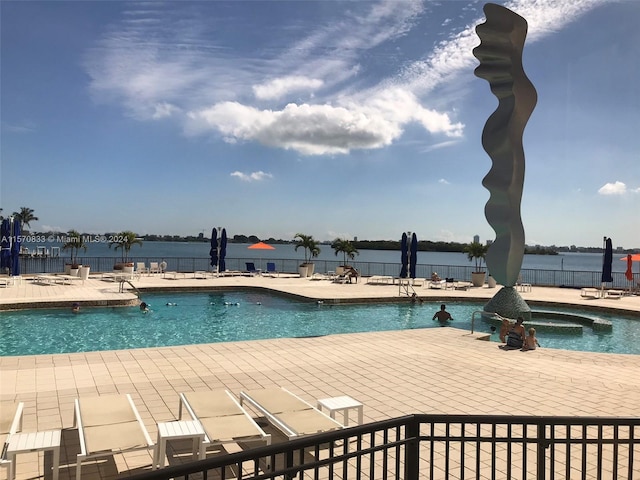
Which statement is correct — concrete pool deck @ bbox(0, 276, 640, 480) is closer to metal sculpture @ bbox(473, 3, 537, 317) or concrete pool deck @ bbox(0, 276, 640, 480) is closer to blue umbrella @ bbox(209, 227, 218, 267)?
metal sculpture @ bbox(473, 3, 537, 317)

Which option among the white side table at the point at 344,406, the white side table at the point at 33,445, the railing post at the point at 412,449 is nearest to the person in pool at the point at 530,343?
the white side table at the point at 344,406

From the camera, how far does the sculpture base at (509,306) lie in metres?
15.4

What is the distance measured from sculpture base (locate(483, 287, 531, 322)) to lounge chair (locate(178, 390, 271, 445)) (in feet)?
39.2

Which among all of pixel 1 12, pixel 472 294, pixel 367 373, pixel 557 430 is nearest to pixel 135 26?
pixel 1 12

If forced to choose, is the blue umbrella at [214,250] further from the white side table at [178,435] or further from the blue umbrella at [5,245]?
the white side table at [178,435]

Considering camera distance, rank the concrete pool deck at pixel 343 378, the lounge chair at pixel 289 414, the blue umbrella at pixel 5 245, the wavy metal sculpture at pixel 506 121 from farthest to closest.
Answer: the blue umbrella at pixel 5 245
the wavy metal sculpture at pixel 506 121
the concrete pool deck at pixel 343 378
the lounge chair at pixel 289 414

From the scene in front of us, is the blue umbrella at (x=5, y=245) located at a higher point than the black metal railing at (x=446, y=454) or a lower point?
higher

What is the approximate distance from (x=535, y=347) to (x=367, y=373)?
449cm

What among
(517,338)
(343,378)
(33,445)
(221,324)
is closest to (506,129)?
(517,338)

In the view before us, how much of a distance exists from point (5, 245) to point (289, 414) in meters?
20.6

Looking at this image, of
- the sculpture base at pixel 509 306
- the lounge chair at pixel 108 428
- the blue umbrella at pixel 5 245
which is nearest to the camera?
the lounge chair at pixel 108 428

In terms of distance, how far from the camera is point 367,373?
812 cm

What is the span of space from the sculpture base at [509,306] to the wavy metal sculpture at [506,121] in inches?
16.1

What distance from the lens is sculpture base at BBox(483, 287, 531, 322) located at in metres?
15.4
